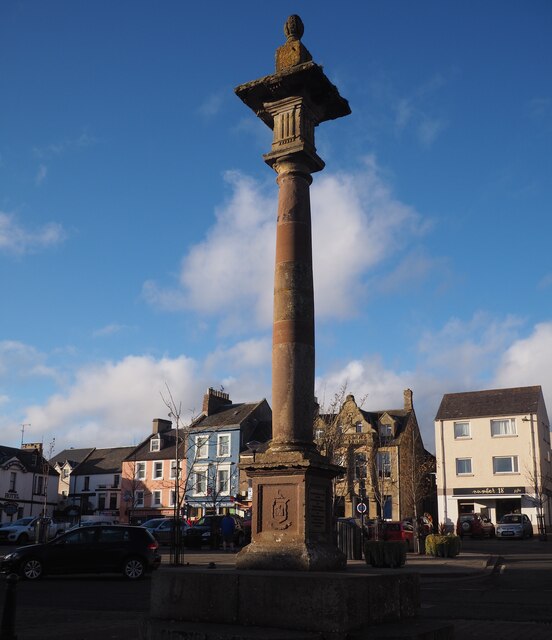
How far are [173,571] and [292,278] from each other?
4283mm

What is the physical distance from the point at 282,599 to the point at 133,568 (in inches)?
553

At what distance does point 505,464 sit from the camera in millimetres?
52781

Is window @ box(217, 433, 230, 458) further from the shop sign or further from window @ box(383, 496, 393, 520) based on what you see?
the shop sign

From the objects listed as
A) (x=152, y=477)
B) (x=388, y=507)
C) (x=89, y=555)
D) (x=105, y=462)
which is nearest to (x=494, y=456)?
(x=388, y=507)

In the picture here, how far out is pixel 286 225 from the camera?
1062 cm

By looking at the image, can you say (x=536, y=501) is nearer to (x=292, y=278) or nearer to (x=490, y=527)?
(x=490, y=527)

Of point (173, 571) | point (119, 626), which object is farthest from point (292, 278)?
point (119, 626)

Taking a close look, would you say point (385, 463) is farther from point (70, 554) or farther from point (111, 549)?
point (70, 554)

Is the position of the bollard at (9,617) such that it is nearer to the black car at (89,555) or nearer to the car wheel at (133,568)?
the black car at (89,555)

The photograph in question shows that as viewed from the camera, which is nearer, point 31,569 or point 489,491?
point 31,569

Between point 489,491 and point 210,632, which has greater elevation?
point 489,491

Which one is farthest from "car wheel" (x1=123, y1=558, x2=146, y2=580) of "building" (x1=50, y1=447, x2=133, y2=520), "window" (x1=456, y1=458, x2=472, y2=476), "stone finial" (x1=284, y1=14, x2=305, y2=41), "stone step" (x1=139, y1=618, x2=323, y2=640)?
"building" (x1=50, y1=447, x2=133, y2=520)

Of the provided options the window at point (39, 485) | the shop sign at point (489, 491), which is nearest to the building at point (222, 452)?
the shop sign at point (489, 491)

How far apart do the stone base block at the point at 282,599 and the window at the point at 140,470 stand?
57.6 m
